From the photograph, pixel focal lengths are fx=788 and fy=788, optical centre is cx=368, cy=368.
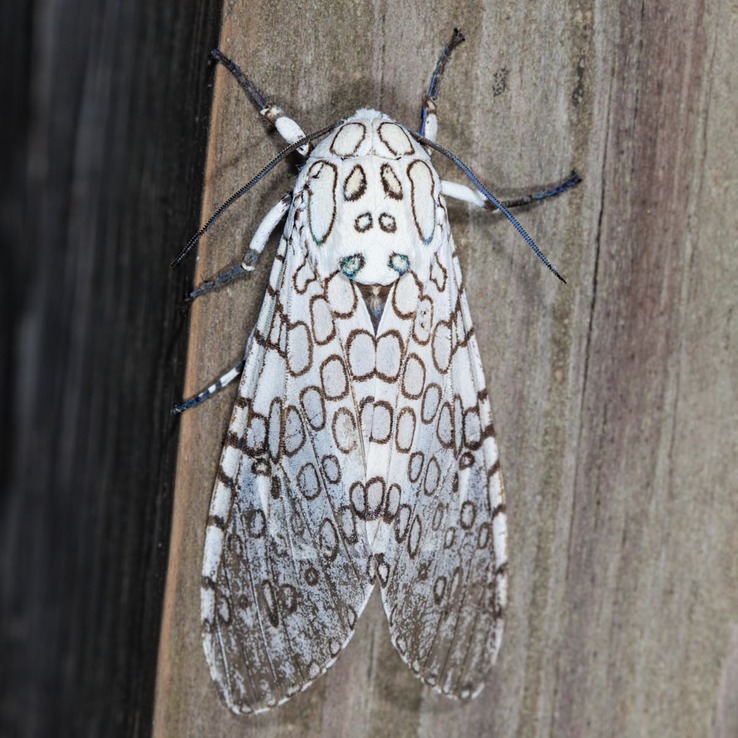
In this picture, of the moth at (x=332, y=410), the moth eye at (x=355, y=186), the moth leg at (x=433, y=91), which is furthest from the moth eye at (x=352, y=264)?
the moth leg at (x=433, y=91)

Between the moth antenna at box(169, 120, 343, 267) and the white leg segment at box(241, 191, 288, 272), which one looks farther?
the white leg segment at box(241, 191, 288, 272)

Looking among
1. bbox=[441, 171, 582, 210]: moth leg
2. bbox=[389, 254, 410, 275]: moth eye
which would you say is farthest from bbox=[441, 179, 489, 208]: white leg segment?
bbox=[389, 254, 410, 275]: moth eye

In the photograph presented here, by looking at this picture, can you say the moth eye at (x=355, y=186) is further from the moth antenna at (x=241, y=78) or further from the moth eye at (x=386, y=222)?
the moth antenna at (x=241, y=78)

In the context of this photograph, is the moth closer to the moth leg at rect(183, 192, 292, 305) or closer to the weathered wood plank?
the moth leg at rect(183, 192, 292, 305)

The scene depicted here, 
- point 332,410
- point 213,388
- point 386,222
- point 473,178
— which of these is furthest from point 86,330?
point 473,178

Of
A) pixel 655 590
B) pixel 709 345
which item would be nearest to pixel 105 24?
pixel 709 345

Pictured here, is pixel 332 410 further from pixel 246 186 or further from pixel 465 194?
pixel 465 194
